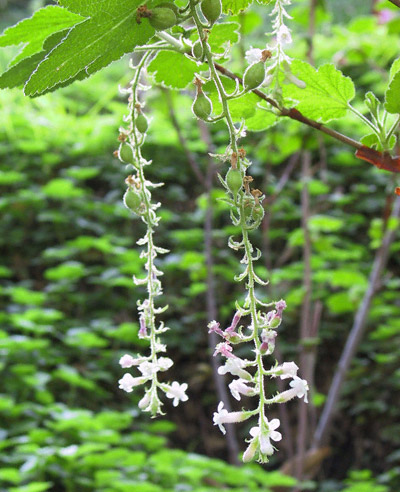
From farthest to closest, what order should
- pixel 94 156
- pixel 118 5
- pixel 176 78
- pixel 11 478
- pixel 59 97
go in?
pixel 59 97 → pixel 94 156 → pixel 11 478 → pixel 176 78 → pixel 118 5

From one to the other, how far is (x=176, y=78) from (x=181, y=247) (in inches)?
84.6

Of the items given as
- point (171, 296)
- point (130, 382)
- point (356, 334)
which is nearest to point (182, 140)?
point (356, 334)

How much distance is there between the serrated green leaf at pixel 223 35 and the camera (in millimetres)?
341

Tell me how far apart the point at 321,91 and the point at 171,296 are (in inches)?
82.1

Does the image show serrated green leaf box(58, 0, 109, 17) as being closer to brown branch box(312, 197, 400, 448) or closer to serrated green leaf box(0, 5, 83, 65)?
serrated green leaf box(0, 5, 83, 65)

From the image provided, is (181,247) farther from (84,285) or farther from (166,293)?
(84,285)

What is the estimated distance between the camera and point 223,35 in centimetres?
35

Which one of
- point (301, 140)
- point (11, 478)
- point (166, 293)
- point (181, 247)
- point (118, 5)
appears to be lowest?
point (118, 5)

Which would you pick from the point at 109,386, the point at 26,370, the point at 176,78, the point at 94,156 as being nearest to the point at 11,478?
the point at 26,370

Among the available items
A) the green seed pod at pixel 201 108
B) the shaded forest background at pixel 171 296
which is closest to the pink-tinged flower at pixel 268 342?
the green seed pod at pixel 201 108

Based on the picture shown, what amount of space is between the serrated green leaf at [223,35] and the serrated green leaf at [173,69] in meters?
0.02

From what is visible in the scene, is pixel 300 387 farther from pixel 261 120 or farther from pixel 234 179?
pixel 261 120

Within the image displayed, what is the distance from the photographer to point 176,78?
1.19ft

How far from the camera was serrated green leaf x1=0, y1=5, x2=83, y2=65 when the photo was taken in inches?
11.7
